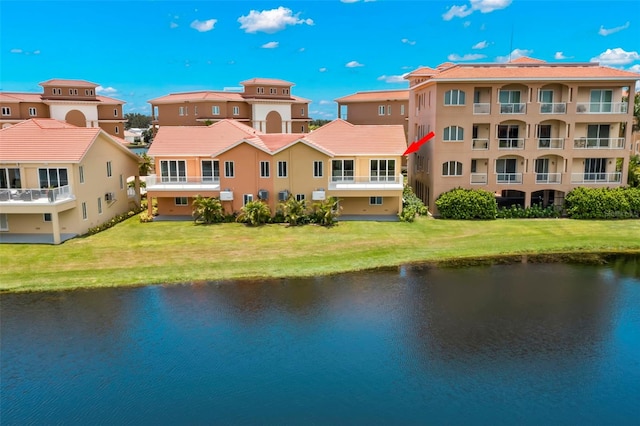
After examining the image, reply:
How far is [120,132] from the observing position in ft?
246

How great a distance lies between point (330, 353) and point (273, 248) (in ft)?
42.9

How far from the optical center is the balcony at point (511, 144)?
40.0m

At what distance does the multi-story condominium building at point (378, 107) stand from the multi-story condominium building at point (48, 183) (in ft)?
134

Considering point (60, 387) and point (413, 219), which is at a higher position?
point (413, 219)

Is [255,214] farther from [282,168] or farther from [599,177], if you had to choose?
[599,177]

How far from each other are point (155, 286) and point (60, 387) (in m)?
9.03

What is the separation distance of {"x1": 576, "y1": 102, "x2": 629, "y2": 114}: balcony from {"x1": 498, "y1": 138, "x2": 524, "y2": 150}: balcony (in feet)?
15.5

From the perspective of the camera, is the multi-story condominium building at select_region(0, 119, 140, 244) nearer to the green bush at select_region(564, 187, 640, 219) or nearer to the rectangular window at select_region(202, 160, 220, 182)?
the rectangular window at select_region(202, 160, 220, 182)

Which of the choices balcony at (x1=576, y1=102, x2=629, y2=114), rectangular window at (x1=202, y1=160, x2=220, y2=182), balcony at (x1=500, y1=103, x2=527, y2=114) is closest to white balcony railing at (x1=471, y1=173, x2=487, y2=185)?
balcony at (x1=500, y1=103, x2=527, y2=114)

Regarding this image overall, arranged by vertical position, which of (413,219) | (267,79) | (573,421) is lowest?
(573,421)

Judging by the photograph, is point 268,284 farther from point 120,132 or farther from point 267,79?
point 120,132

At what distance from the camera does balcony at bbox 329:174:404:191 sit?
37812 mm

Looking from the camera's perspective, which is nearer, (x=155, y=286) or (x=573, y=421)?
(x=573, y=421)

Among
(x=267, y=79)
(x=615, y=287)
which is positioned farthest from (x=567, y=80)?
(x=267, y=79)
